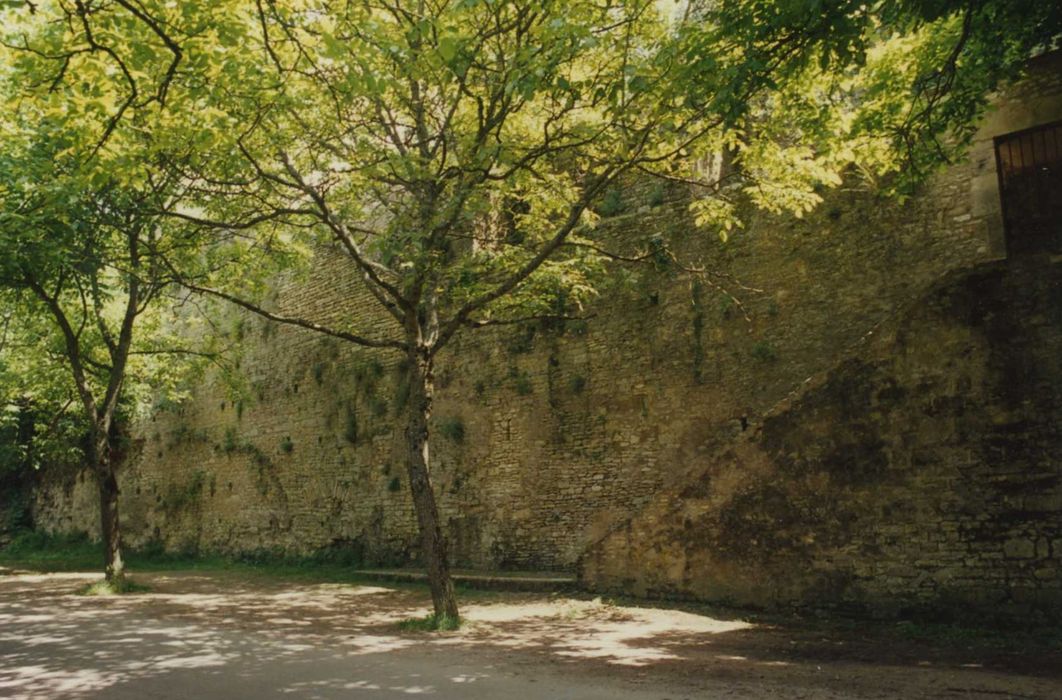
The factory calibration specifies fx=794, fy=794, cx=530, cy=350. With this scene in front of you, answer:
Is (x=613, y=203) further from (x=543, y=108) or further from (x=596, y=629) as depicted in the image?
(x=596, y=629)

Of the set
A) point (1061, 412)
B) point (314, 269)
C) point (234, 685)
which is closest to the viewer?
point (234, 685)

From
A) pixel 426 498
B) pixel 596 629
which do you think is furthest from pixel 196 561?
pixel 596 629

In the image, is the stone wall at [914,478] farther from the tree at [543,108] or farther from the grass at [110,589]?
the grass at [110,589]

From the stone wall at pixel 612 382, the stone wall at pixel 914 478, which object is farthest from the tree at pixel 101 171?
the stone wall at pixel 914 478

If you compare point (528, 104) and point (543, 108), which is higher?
point (528, 104)

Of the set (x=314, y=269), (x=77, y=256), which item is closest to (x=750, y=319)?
(x=77, y=256)

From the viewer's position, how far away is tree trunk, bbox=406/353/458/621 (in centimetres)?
926

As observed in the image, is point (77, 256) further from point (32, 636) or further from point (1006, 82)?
point (1006, 82)

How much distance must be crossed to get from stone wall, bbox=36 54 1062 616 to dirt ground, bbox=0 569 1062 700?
1281mm

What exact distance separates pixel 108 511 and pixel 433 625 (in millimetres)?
7779

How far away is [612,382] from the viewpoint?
12.8 metres

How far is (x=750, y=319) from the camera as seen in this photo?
456 inches

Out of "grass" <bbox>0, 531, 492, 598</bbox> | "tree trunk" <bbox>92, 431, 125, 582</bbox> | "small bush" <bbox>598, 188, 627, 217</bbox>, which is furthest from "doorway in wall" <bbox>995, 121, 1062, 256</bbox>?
"tree trunk" <bbox>92, 431, 125, 582</bbox>

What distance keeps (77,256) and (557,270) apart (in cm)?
712
